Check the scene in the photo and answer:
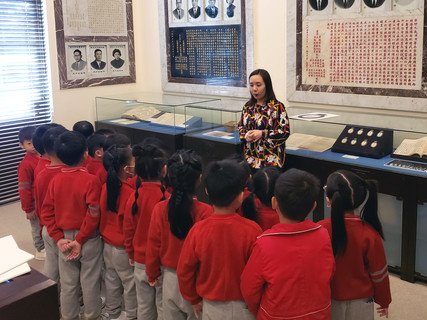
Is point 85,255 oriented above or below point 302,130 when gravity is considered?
below

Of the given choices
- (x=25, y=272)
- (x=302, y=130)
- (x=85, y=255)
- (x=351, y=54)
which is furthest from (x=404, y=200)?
(x=25, y=272)

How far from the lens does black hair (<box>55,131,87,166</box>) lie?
2.64m

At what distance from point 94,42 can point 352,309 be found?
460 centimetres

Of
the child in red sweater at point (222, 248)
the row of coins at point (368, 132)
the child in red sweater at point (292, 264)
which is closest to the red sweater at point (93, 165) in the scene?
the child in red sweater at point (222, 248)

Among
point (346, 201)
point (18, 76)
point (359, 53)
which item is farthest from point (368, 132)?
point (18, 76)

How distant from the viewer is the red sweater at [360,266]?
1.97m

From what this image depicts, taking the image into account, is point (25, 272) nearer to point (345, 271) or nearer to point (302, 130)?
point (345, 271)

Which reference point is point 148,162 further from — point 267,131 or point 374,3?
point 374,3

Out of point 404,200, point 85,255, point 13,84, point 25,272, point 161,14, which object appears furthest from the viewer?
point 161,14

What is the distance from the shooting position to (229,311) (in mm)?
1943

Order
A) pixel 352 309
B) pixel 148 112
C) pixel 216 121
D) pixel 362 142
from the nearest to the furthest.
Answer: pixel 352 309, pixel 362 142, pixel 216 121, pixel 148 112

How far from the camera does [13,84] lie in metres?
5.21

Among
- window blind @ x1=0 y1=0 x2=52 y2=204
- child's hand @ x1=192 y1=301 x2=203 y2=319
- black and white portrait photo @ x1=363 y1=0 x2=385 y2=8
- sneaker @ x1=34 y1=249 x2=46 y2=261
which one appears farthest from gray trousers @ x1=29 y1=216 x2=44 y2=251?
black and white portrait photo @ x1=363 y1=0 x2=385 y2=8

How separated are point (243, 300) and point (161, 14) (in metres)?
4.44
